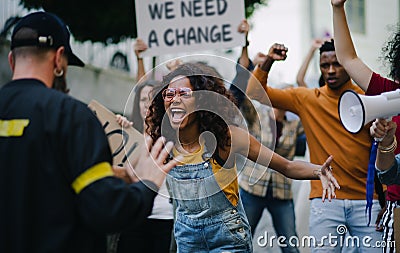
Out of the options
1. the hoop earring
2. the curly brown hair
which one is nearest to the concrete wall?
the curly brown hair

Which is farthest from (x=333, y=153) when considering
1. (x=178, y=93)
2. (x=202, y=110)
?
(x=178, y=93)

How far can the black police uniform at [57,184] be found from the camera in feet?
8.55

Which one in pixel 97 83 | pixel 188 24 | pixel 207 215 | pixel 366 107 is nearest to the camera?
pixel 366 107

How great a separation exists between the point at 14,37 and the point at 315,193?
245 cm

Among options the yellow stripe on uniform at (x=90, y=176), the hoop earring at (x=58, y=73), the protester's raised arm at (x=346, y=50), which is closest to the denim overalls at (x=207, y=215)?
the protester's raised arm at (x=346, y=50)

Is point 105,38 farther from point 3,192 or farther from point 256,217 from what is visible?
point 3,192

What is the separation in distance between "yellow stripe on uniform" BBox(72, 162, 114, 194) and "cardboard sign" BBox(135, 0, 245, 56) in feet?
9.42

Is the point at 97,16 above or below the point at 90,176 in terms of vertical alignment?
above

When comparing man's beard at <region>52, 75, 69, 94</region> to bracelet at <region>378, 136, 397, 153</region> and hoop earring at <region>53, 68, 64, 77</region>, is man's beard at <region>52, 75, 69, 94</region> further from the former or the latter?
bracelet at <region>378, 136, 397, 153</region>

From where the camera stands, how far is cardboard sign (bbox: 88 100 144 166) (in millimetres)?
4907

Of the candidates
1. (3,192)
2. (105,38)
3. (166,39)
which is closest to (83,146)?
(3,192)

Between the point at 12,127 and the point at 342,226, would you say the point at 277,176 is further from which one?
the point at 12,127

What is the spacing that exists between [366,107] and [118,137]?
7.12 feet

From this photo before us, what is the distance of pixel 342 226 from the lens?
4.62m
